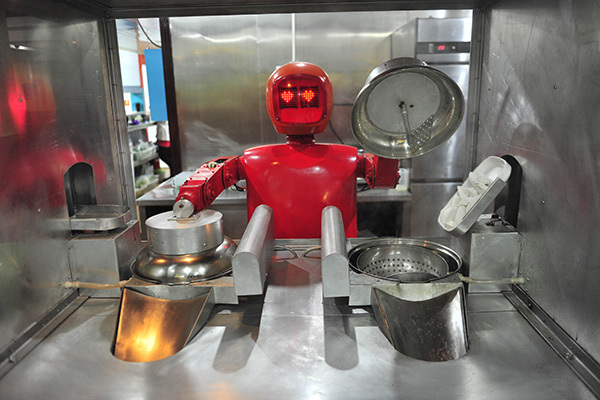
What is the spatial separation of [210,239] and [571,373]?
0.99 metres

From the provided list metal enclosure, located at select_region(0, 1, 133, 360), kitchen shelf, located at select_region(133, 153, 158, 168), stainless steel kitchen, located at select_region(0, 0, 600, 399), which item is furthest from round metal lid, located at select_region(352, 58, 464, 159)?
kitchen shelf, located at select_region(133, 153, 158, 168)

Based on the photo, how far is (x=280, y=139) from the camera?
3.41 meters

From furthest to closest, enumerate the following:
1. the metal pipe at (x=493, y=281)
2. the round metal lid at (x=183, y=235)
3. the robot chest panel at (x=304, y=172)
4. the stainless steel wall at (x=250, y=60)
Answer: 1. the stainless steel wall at (x=250, y=60)
2. the robot chest panel at (x=304, y=172)
3. the metal pipe at (x=493, y=281)
4. the round metal lid at (x=183, y=235)

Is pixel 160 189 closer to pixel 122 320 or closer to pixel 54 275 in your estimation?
pixel 54 275

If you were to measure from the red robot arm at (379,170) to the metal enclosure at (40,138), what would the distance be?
1.00 m

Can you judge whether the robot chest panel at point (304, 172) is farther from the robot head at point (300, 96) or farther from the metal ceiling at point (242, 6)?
the metal ceiling at point (242, 6)

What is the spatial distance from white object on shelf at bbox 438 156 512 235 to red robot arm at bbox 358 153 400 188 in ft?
0.85

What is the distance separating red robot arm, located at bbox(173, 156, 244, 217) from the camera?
1.34 m

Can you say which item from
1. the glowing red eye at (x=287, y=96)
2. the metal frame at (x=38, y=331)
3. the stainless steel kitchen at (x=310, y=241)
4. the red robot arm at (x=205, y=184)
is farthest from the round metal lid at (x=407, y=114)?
the metal frame at (x=38, y=331)

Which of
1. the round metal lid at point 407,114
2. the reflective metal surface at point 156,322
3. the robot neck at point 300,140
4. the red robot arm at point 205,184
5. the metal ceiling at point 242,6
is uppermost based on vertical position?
the metal ceiling at point 242,6

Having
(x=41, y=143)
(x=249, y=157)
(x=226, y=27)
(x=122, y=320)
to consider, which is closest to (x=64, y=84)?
(x=41, y=143)

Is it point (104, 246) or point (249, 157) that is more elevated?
point (249, 157)

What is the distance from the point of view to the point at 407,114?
4.58 feet

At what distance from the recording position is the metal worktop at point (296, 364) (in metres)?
0.97
